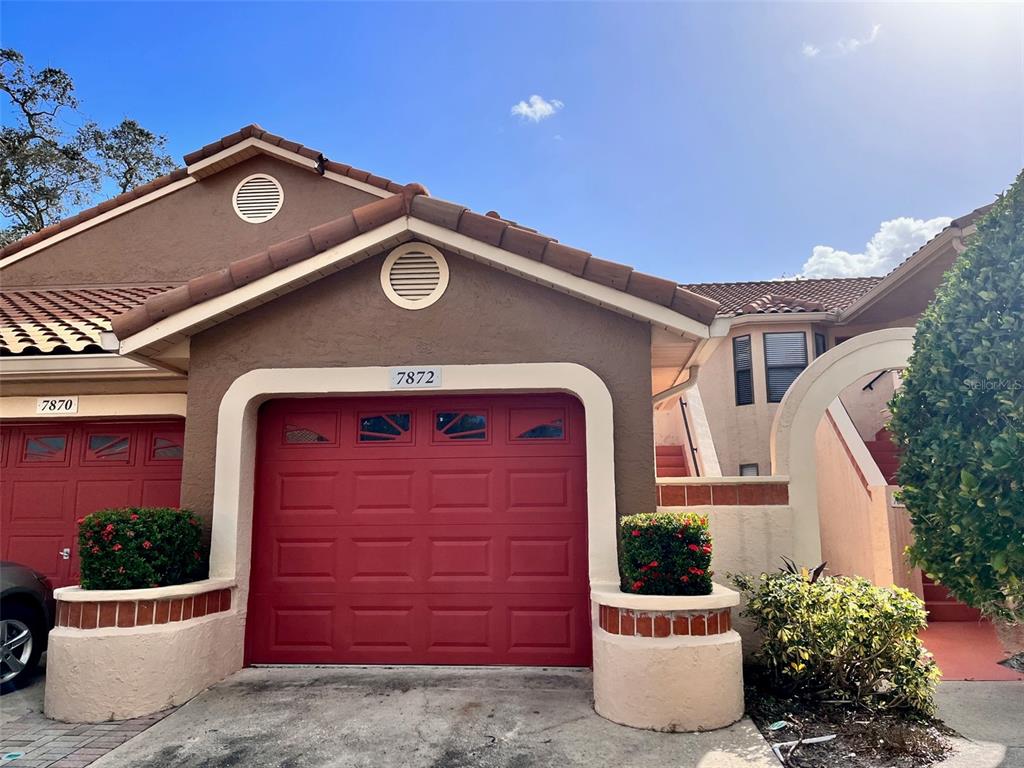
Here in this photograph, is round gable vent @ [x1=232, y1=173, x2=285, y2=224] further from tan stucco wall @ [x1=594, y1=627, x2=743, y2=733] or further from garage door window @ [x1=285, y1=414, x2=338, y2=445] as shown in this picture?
tan stucco wall @ [x1=594, y1=627, x2=743, y2=733]

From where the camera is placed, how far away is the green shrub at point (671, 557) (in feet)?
17.0

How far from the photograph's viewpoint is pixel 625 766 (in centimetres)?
423

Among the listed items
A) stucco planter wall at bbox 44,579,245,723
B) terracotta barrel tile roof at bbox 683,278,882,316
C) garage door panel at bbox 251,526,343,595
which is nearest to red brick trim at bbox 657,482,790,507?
garage door panel at bbox 251,526,343,595

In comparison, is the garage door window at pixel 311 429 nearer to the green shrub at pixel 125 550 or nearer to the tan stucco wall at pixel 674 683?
the green shrub at pixel 125 550

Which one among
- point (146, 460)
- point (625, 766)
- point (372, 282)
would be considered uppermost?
point (372, 282)

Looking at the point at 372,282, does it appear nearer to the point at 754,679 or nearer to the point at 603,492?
the point at 603,492

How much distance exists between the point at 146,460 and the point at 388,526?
123 inches

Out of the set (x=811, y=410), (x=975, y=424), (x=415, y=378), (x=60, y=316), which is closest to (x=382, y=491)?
(x=415, y=378)

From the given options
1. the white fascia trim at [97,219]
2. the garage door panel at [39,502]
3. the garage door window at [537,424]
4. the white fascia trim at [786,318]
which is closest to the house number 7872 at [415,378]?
the garage door window at [537,424]

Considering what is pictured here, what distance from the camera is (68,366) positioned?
696cm

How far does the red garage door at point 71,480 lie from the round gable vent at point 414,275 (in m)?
3.13

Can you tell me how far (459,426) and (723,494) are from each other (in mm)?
2734

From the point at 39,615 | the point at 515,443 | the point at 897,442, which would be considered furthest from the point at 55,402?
the point at 897,442

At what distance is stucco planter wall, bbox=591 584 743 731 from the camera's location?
15.8 ft
